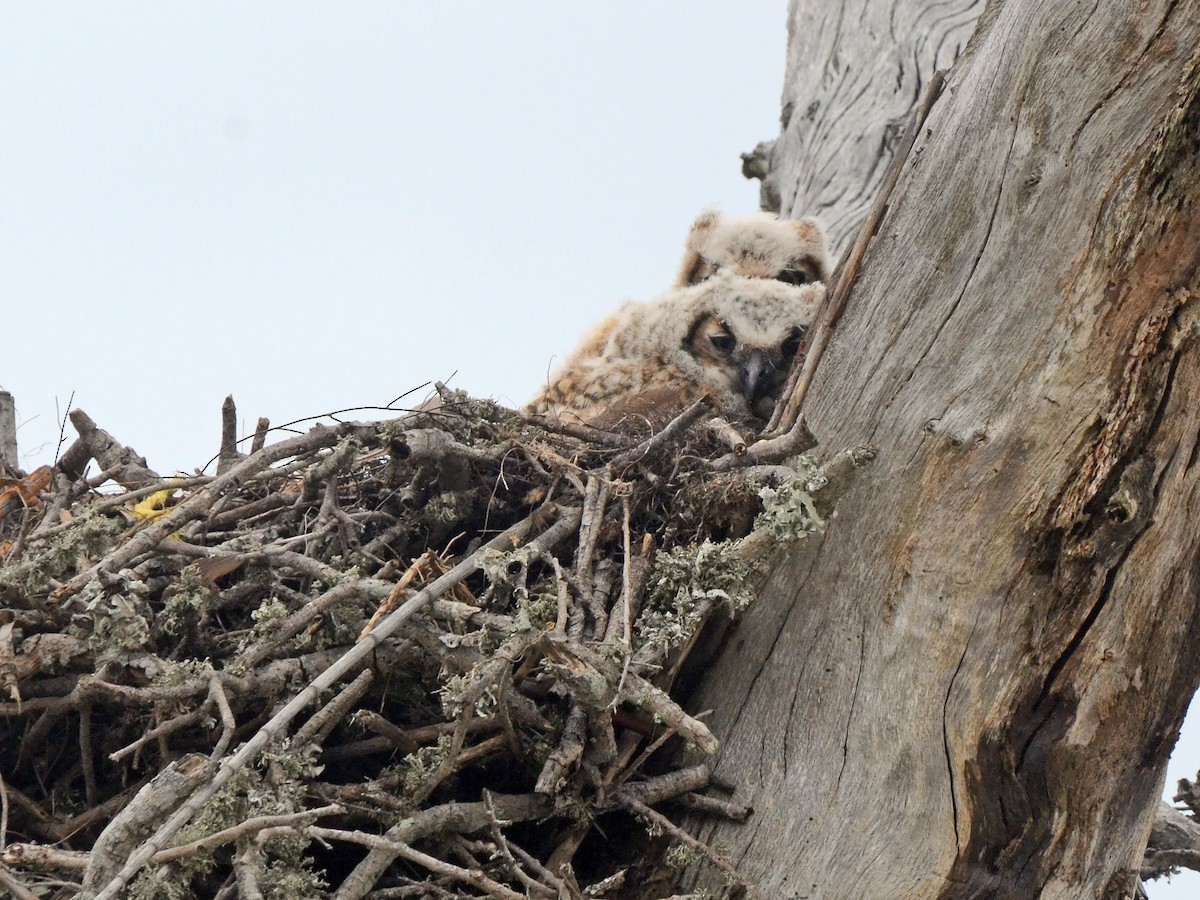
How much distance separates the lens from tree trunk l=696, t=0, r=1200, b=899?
7.20 ft

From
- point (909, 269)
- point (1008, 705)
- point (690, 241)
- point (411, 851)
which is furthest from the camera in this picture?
point (690, 241)

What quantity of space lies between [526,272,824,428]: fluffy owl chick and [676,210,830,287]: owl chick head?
0.83 ft

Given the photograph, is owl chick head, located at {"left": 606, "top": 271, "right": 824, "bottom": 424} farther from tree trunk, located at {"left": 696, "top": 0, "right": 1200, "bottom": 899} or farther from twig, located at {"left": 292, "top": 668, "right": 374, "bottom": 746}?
twig, located at {"left": 292, "top": 668, "right": 374, "bottom": 746}

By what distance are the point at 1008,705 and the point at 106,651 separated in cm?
159

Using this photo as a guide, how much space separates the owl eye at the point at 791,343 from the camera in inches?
153

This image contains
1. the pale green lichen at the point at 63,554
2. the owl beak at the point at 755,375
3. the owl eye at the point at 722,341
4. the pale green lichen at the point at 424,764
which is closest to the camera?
the pale green lichen at the point at 424,764

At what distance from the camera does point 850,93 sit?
15.9 feet

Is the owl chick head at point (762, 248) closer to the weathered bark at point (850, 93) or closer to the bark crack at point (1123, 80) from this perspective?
the weathered bark at point (850, 93)

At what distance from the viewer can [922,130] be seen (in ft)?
8.91

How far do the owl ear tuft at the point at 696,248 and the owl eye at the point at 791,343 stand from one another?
1000 mm

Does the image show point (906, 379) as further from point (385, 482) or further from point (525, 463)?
point (385, 482)

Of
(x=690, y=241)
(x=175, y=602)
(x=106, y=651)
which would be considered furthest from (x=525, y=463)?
(x=690, y=241)

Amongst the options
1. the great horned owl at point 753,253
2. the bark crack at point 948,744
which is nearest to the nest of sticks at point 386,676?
the bark crack at point 948,744

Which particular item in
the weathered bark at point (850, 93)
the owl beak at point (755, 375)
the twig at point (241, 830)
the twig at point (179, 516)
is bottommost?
the twig at point (241, 830)
